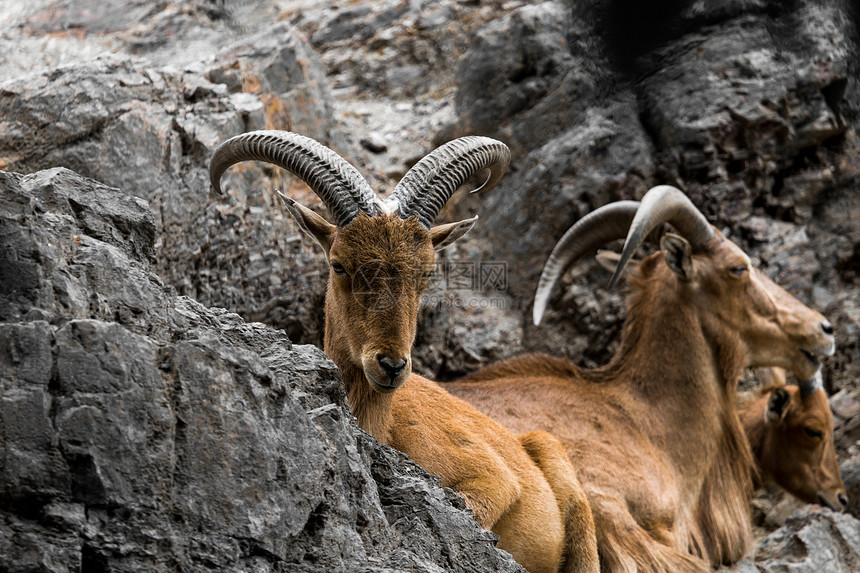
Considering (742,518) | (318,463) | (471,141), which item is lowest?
(742,518)

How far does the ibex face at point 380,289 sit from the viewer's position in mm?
6297

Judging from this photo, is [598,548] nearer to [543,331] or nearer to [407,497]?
[407,497]

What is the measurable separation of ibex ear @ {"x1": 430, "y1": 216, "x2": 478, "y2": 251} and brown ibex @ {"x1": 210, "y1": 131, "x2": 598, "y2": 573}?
0.7 inches

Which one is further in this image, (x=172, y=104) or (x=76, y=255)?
(x=172, y=104)

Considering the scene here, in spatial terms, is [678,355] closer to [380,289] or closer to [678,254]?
[678,254]

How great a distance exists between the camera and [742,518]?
31.1ft

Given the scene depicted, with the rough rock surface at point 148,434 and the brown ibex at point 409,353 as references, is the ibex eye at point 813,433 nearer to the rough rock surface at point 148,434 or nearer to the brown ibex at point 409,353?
the brown ibex at point 409,353

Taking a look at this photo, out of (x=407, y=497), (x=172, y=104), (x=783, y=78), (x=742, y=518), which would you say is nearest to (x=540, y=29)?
(x=783, y=78)

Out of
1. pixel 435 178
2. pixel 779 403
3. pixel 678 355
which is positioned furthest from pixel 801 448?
pixel 435 178

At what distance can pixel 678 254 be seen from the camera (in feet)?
31.8

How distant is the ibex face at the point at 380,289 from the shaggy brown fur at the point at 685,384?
96.3 inches

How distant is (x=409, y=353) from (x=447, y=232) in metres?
1.31

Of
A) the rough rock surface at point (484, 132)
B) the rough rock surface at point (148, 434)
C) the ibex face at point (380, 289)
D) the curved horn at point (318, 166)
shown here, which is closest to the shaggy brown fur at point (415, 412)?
the ibex face at point (380, 289)

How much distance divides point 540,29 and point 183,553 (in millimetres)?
9902
